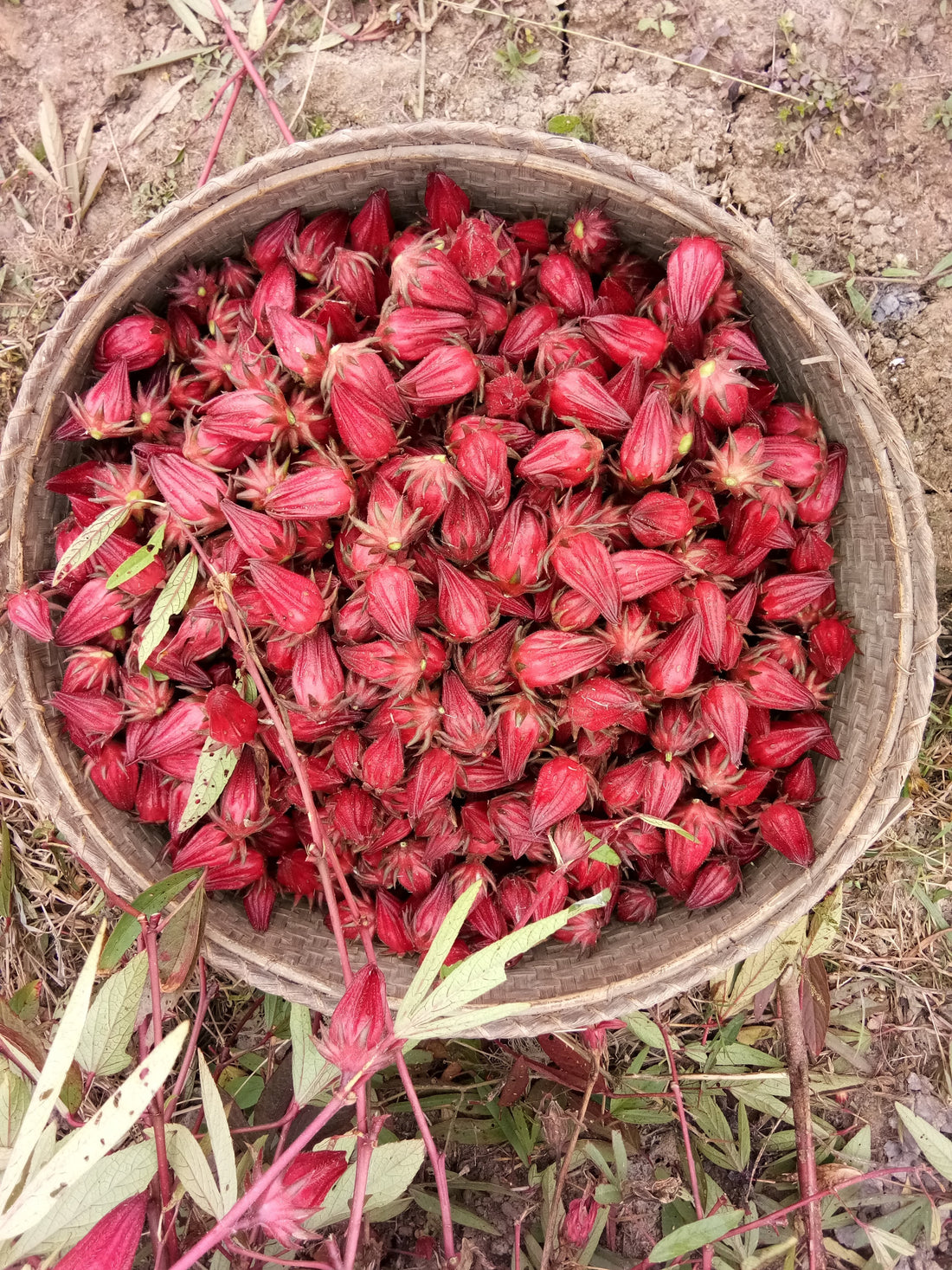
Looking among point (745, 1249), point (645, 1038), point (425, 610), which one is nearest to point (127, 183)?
point (425, 610)

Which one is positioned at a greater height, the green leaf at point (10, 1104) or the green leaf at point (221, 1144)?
the green leaf at point (10, 1104)

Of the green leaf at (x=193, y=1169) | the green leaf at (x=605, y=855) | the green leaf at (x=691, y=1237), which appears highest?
the green leaf at (x=193, y=1169)

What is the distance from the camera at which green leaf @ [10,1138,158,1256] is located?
88cm

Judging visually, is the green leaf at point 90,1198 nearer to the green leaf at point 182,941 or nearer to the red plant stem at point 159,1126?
the red plant stem at point 159,1126

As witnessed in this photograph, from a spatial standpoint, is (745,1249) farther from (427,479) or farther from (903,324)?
(903,324)

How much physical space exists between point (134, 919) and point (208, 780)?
201 mm

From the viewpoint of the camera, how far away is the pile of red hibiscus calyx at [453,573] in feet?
4.29

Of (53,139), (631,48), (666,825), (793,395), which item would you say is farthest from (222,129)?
(666,825)

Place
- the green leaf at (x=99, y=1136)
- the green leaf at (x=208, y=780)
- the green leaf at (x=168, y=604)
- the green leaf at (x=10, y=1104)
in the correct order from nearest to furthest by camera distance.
Result: the green leaf at (x=99, y=1136) → the green leaf at (x=10, y=1104) → the green leaf at (x=168, y=604) → the green leaf at (x=208, y=780)

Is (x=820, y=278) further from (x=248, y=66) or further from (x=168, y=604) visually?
(x=168, y=604)

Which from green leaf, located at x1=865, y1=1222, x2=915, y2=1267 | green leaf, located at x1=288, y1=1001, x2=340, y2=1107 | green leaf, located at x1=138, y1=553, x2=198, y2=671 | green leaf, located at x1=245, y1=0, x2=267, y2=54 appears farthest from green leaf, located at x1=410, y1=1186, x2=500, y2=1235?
green leaf, located at x1=245, y1=0, x2=267, y2=54

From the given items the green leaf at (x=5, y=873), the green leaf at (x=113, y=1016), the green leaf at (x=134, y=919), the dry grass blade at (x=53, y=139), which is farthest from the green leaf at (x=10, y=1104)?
the dry grass blade at (x=53, y=139)

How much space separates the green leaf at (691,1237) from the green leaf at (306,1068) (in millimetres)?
491

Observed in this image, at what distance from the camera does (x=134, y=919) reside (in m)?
1.22
